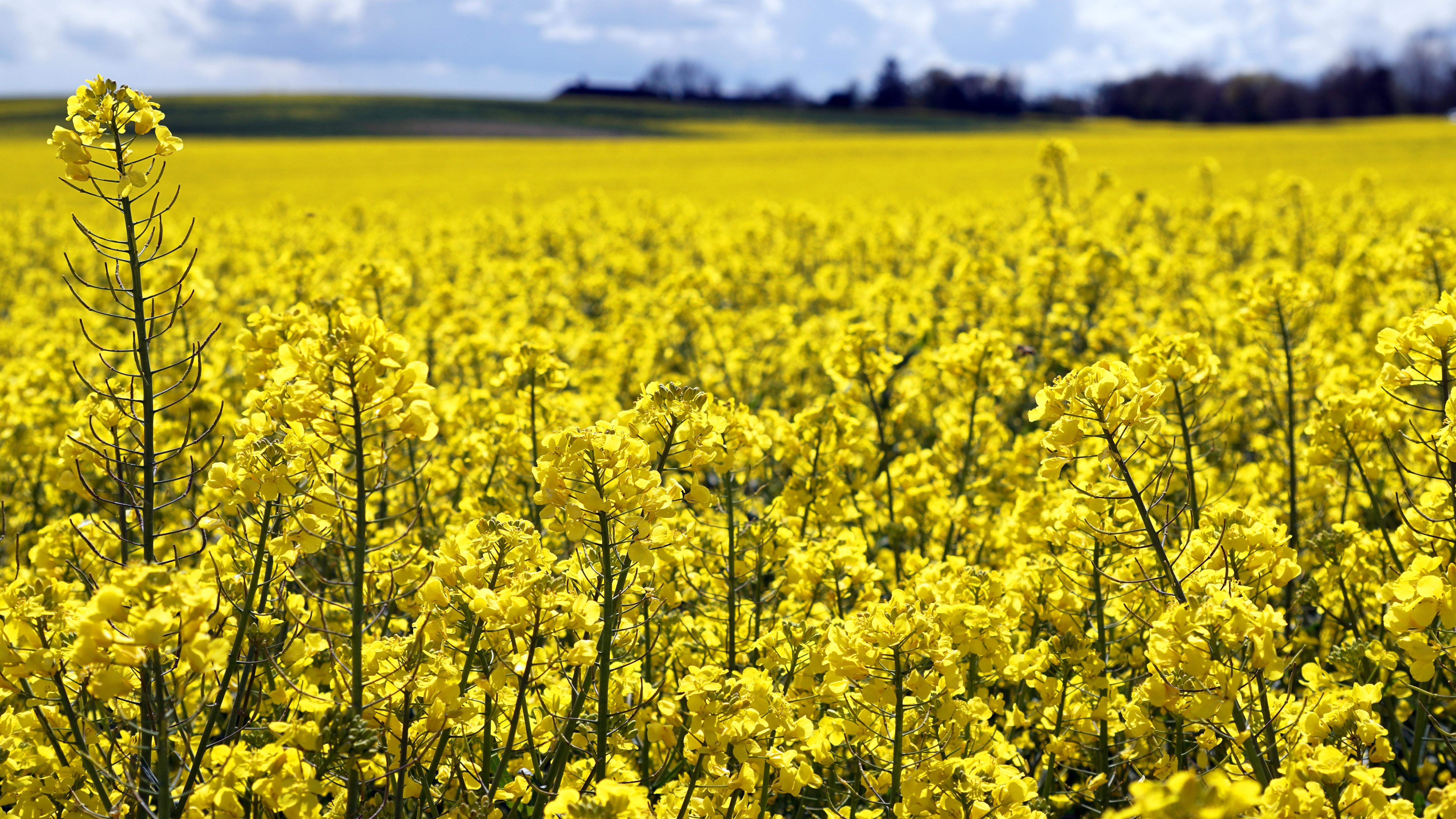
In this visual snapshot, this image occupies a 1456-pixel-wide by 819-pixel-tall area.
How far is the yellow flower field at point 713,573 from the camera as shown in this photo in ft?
6.47

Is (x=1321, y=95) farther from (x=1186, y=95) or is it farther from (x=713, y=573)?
(x=713, y=573)

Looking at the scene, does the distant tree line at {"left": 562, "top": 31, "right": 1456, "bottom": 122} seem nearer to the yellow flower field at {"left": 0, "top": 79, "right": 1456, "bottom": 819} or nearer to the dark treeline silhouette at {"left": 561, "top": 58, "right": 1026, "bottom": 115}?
the dark treeline silhouette at {"left": 561, "top": 58, "right": 1026, "bottom": 115}

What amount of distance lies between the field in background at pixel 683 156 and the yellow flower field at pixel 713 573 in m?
13.6

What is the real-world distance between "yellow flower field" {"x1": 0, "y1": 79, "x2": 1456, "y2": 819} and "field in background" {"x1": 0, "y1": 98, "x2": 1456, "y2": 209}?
536 inches

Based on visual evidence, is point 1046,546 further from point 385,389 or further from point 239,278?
point 239,278

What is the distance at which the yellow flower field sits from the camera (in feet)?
6.47

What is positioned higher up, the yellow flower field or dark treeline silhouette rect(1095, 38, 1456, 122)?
dark treeline silhouette rect(1095, 38, 1456, 122)

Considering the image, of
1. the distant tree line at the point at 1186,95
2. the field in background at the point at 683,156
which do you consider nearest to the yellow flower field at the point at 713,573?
the field in background at the point at 683,156

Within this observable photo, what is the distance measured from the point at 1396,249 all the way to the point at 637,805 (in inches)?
257

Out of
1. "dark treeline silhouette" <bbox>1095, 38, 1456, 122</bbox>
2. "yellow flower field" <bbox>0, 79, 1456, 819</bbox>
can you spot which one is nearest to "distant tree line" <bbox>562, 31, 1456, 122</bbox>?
"dark treeline silhouette" <bbox>1095, 38, 1456, 122</bbox>

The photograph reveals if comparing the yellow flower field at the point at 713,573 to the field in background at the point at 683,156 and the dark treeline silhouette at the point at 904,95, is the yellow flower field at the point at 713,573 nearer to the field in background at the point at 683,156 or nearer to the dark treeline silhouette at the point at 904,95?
the field in background at the point at 683,156

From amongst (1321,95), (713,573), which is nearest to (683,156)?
(713,573)

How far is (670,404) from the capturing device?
2.31 m

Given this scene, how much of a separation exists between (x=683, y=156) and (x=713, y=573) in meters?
36.6
